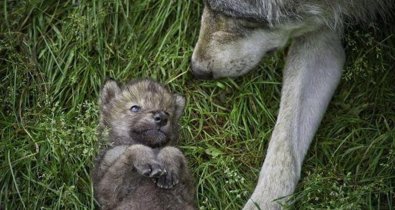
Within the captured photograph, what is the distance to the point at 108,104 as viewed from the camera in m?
5.09

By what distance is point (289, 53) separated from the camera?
538 cm

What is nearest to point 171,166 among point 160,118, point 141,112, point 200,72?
point 160,118

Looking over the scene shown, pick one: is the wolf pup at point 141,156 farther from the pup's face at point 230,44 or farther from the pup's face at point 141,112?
the pup's face at point 230,44

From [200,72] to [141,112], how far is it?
482 millimetres

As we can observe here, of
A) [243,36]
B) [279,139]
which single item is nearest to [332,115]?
[279,139]

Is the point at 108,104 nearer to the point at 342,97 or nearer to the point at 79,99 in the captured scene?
the point at 79,99

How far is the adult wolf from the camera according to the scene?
15.7ft

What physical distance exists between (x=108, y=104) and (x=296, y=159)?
108 cm

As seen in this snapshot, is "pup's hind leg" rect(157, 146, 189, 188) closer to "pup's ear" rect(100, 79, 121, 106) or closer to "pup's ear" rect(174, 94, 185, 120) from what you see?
"pup's ear" rect(174, 94, 185, 120)

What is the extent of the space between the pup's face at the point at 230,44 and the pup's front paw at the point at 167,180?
76 cm

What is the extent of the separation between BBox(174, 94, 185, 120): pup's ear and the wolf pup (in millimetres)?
48

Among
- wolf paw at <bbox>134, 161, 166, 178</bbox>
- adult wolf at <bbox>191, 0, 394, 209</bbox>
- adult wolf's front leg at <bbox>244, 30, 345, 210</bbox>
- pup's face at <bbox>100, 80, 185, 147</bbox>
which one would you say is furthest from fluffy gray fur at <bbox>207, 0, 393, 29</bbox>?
wolf paw at <bbox>134, 161, 166, 178</bbox>

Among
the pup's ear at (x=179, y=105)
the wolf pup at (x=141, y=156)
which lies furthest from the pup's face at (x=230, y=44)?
the wolf pup at (x=141, y=156)

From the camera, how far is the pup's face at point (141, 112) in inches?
187
